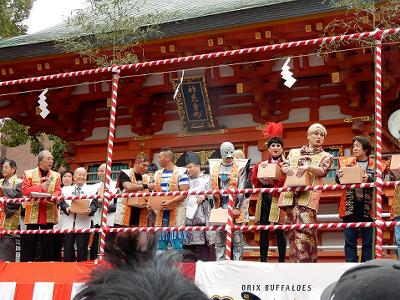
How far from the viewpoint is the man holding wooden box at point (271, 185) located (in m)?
7.36

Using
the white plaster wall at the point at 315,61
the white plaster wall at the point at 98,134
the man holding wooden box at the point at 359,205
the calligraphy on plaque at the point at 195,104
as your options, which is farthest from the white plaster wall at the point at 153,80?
the man holding wooden box at the point at 359,205

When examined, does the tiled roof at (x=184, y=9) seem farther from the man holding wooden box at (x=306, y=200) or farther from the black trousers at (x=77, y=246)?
the black trousers at (x=77, y=246)

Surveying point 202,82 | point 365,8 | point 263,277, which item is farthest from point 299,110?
point 263,277

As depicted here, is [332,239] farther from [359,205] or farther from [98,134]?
[98,134]

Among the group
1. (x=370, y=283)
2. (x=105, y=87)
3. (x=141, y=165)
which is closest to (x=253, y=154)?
(x=105, y=87)

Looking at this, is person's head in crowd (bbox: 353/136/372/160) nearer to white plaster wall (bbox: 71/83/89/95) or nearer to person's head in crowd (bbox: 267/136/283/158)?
person's head in crowd (bbox: 267/136/283/158)

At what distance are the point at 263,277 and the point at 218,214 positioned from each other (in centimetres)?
114

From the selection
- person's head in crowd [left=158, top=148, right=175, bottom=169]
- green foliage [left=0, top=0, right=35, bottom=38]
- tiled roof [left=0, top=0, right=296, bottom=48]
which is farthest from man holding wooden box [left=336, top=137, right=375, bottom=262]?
green foliage [left=0, top=0, right=35, bottom=38]

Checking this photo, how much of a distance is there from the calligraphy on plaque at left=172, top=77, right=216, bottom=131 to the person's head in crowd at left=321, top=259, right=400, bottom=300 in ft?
34.4

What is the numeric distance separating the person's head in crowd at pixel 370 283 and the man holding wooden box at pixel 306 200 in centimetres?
515

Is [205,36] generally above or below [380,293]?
above

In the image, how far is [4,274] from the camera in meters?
7.39

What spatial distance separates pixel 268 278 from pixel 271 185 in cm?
148

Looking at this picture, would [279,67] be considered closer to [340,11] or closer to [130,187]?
[340,11]
